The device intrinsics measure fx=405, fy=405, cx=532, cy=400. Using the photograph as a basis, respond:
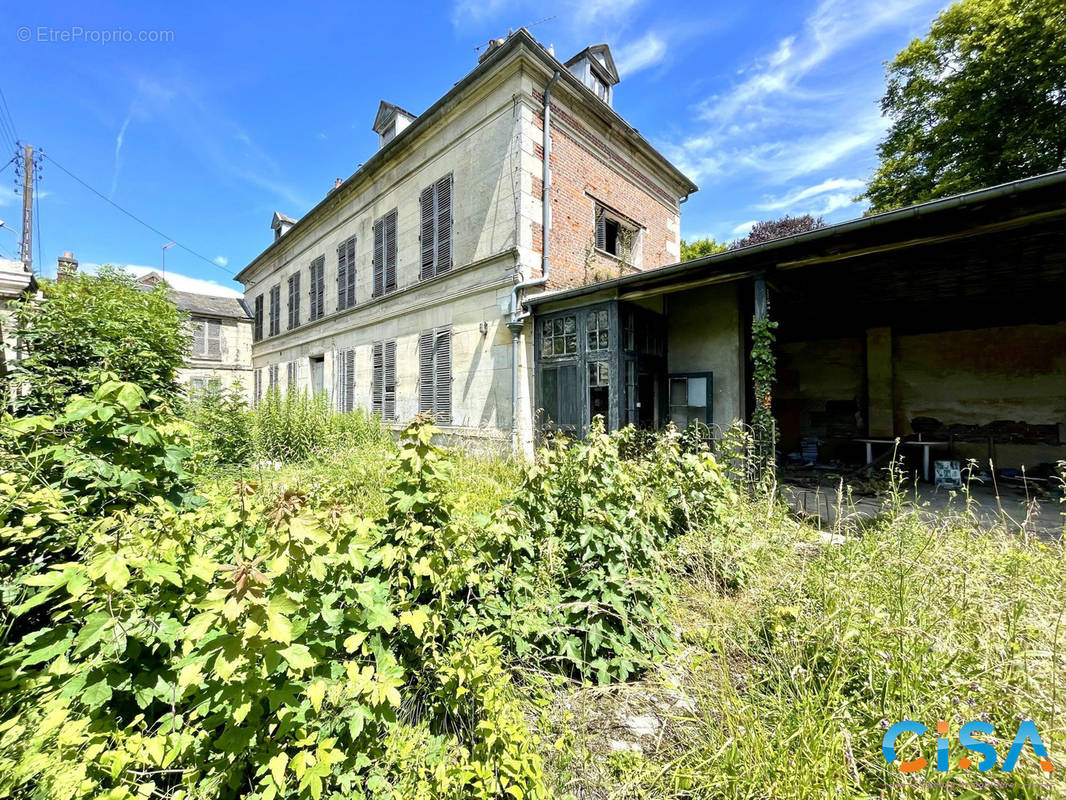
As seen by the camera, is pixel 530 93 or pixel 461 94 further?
pixel 461 94

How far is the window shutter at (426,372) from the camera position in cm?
1009

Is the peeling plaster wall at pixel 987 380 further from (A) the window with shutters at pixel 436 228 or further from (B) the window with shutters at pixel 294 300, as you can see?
(B) the window with shutters at pixel 294 300

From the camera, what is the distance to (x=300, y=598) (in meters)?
1.38

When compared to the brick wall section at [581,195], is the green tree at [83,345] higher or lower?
lower

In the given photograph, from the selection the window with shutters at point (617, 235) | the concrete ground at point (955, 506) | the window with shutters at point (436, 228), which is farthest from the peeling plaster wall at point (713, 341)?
the window with shutters at point (436, 228)

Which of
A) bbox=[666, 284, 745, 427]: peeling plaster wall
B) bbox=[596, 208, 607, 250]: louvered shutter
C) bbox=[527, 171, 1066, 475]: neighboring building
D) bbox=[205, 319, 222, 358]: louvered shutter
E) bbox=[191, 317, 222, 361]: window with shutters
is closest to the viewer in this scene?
bbox=[527, 171, 1066, 475]: neighboring building

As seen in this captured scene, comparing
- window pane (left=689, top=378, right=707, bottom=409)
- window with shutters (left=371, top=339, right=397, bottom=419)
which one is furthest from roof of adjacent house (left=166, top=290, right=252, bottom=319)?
window pane (left=689, top=378, right=707, bottom=409)

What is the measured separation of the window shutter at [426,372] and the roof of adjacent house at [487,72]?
4961 mm

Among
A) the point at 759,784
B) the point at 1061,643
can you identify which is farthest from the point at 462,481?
the point at 1061,643

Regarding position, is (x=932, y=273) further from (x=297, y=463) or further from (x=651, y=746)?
(x=297, y=463)

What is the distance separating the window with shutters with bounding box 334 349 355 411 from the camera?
12905 mm

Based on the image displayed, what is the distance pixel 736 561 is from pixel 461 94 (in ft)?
33.6

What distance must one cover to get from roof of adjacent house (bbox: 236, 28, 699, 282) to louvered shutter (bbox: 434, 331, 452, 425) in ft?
16.6

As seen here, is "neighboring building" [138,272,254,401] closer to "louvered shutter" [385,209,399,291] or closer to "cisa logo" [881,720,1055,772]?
"louvered shutter" [385,209,399,291]
